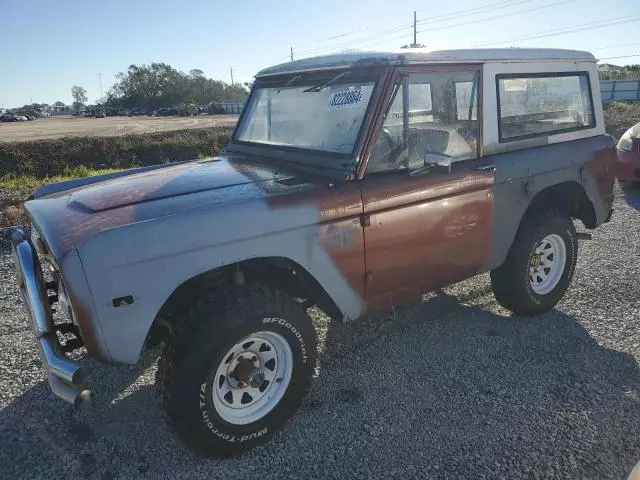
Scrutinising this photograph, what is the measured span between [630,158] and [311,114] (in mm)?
7034

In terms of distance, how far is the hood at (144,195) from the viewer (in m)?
2.51

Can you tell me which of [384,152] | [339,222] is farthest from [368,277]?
[384,152]

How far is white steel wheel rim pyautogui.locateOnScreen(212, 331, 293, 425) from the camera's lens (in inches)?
108

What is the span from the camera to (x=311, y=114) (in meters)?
3.53

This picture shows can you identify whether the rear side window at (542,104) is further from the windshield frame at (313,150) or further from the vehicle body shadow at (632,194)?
the vehicle body shadow at (632,194)

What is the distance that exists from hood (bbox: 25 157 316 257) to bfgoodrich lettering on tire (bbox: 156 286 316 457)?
0.53 m

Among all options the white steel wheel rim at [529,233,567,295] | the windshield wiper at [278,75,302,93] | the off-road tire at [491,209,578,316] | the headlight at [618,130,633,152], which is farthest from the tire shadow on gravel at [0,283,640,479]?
the headlight at [618,130,633,152]

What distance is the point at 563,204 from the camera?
436cm

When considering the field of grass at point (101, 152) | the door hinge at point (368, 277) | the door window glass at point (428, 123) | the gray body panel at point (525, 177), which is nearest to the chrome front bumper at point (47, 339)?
the door hinge at point (368, 277)

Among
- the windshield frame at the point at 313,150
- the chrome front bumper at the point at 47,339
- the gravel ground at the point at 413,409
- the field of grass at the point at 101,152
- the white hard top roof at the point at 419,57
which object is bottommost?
the gravel ground at the point at 413,409

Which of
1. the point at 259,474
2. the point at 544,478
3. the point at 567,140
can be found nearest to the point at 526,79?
the point at 567,140

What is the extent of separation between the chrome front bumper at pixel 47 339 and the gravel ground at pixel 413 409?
0.55 meters

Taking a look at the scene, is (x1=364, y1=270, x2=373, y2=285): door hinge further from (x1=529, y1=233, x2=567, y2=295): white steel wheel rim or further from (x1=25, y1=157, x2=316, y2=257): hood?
(x1=529, y1=233, x2=567, y2=295): white steel wheel rim

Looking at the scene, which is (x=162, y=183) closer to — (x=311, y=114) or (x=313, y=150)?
(x=313, y=150)
